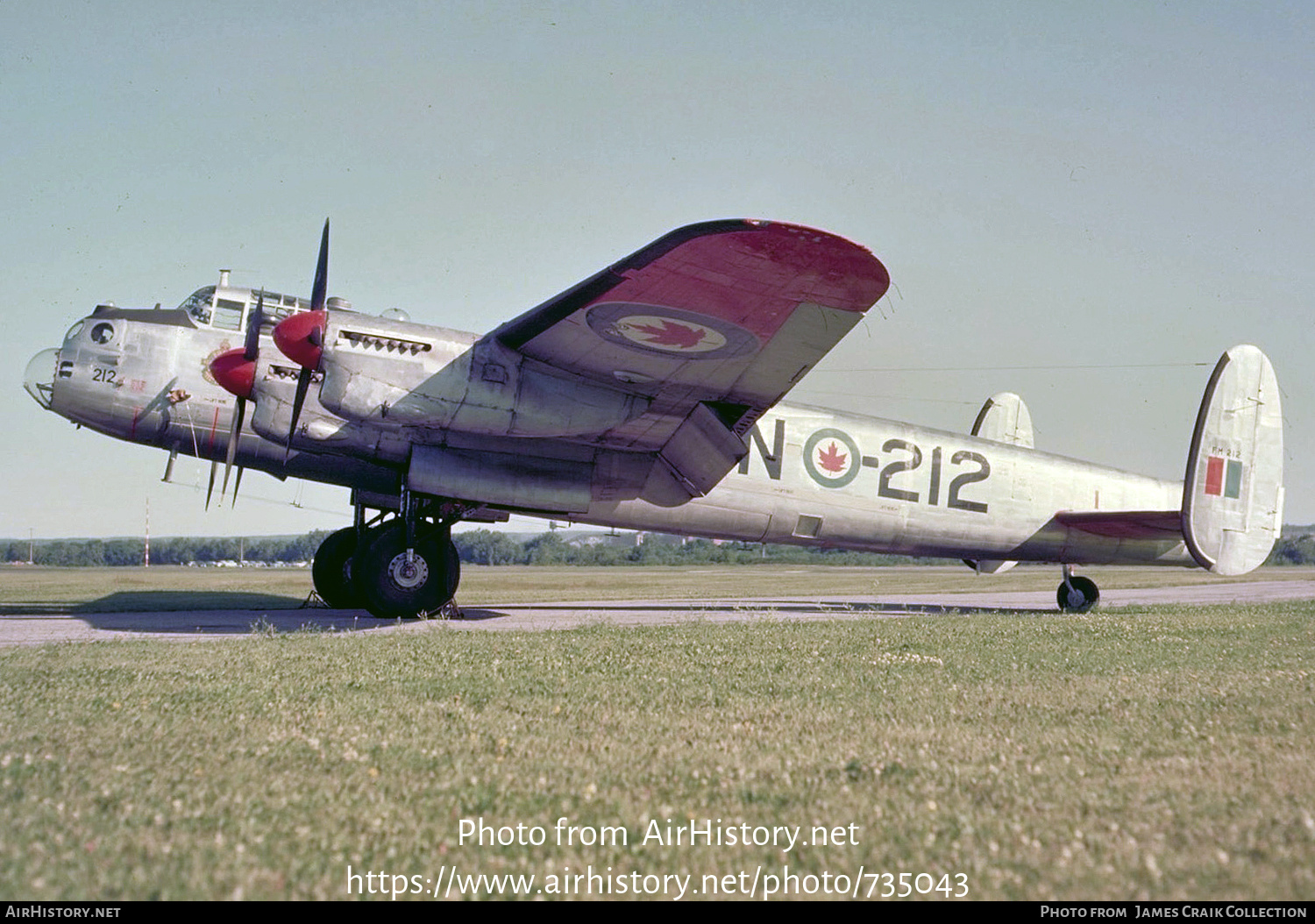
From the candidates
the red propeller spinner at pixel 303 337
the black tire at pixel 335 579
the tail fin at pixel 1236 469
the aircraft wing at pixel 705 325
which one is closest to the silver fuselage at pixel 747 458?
the red propeller spinner at pixel 303 337

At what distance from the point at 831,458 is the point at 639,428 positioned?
3963 millimetres

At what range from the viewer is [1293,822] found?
3.35 metres

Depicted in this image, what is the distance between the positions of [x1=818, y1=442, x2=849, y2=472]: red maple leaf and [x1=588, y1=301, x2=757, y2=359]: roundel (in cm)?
452

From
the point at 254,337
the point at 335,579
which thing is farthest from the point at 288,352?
the point at 335,579

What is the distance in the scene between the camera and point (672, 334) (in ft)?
33.7

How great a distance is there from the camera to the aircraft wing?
869 centimetres

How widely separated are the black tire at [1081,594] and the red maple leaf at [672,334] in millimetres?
10082

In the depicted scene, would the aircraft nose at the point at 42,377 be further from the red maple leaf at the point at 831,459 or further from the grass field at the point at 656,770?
the red maple leaf at the point at 831,459

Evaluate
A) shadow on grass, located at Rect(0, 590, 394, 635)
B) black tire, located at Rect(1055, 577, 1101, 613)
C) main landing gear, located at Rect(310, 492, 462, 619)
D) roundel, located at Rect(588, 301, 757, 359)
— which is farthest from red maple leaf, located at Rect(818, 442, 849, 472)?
shadow on grass, located at Rect(0, 590, 394, 635)

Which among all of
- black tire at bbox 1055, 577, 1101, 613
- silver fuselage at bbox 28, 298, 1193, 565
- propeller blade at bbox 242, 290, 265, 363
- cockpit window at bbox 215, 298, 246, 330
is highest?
cockpit window at bbox 215, 298, 246, 330

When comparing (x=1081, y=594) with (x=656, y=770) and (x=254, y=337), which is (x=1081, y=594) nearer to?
(x=254, y=337)

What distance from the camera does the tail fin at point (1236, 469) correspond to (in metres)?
15.1

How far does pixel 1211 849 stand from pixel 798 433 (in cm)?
1178

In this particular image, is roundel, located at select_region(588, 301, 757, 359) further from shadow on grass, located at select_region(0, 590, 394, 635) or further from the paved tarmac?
shadow on grass, located at select_region(0, 590, 394, 635)
